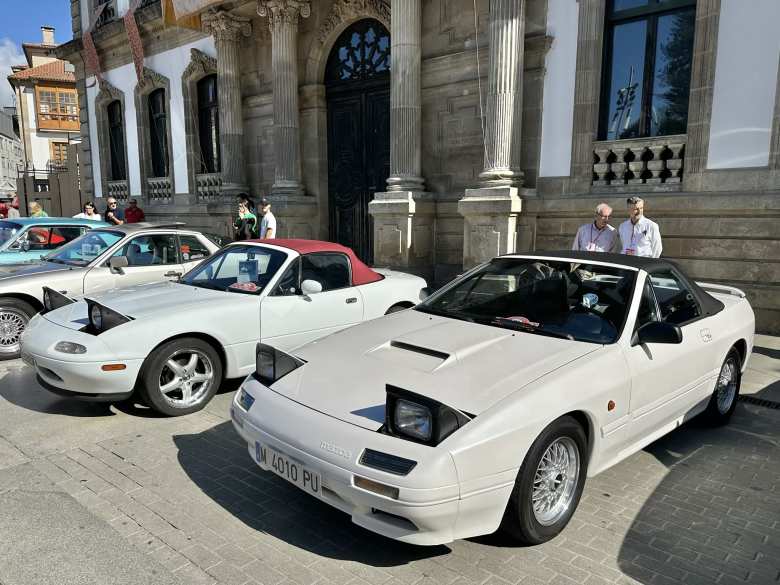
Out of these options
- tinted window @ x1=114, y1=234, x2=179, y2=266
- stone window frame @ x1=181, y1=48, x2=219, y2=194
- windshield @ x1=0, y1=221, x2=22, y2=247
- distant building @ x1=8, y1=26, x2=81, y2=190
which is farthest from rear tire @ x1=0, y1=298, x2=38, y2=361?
distant building @ x1=8, y1=26, x2=81, y2=190

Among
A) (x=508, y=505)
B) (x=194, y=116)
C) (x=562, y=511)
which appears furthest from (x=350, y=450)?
(x=194, y=116)

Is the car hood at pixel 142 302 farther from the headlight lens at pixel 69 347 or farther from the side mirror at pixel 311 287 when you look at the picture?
the side mirror at pixel 311 287

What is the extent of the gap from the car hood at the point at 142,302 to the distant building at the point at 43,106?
51168mm

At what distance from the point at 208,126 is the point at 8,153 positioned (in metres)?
68.0

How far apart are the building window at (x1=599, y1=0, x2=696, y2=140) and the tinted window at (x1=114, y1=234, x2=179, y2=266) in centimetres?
706

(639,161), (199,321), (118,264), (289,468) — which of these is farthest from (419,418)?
(639,161)

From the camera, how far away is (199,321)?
4.82m

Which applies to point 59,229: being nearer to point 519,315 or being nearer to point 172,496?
point 172,496

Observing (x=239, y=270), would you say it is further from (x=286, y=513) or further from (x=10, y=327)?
(x=10, y=327)

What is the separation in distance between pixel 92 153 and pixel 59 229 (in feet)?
44.9

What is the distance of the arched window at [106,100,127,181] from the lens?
19.4m

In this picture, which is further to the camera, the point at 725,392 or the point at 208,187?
the point at 208,187

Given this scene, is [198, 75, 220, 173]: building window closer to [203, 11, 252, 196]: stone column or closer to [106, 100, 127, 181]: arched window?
[203, 11, 252, 196]: stone column

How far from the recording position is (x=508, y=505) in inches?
110
